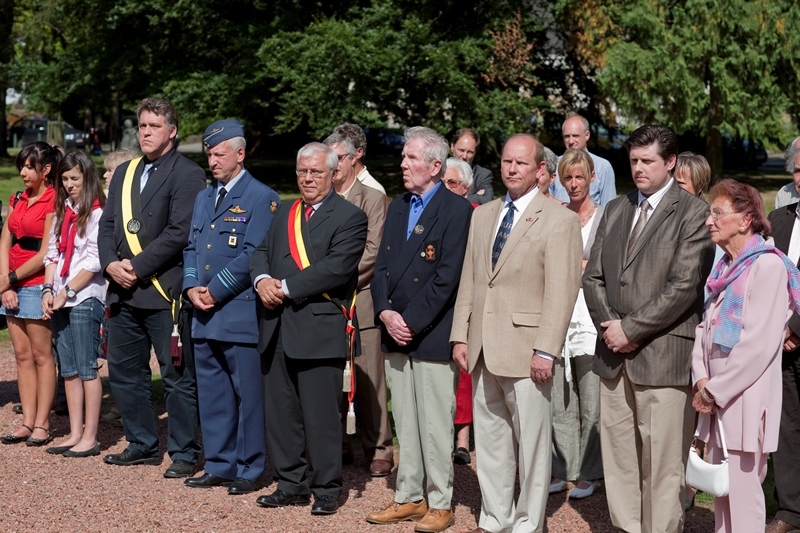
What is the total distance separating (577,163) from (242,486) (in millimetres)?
2979

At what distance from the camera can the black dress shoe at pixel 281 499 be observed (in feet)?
20.4

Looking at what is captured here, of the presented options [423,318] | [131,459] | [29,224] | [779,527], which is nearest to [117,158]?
[29,224]

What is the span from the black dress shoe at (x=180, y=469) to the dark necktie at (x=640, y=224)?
3303 mm

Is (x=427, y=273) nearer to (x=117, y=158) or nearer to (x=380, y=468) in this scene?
(x=380, y=468)

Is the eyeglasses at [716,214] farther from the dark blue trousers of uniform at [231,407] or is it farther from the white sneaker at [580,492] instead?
the dark blue trousers of uniform at [231,407]

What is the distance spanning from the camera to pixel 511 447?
570 cm

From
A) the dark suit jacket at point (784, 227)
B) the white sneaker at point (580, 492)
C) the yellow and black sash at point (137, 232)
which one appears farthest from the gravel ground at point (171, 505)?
the dark suit jacket at point (784, 227)

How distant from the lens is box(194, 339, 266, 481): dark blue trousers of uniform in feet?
21.6

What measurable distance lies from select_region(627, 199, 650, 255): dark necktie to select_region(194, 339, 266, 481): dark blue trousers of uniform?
251 centimetres

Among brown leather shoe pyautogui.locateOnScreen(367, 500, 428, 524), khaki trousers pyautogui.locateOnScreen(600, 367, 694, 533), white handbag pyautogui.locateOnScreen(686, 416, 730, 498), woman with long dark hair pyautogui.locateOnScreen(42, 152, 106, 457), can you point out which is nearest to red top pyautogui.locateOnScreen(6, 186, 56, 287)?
woman with long dark hair pyautogui.locateOnScreen(42, 152, 106, 457)

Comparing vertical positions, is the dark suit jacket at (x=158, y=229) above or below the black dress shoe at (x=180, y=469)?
above

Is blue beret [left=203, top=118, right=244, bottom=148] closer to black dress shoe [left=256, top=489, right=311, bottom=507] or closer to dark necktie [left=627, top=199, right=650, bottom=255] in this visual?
black dress shoe [left=256, top=489, right=311, bottom=507]

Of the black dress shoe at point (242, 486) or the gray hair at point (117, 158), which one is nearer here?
the black dress shoe at point (242, 486)

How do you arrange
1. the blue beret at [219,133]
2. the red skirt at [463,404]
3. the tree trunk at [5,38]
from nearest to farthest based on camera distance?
the blue beret at [219,133] → the red skirt at [463,404] → the tree trunk at [5,38]
